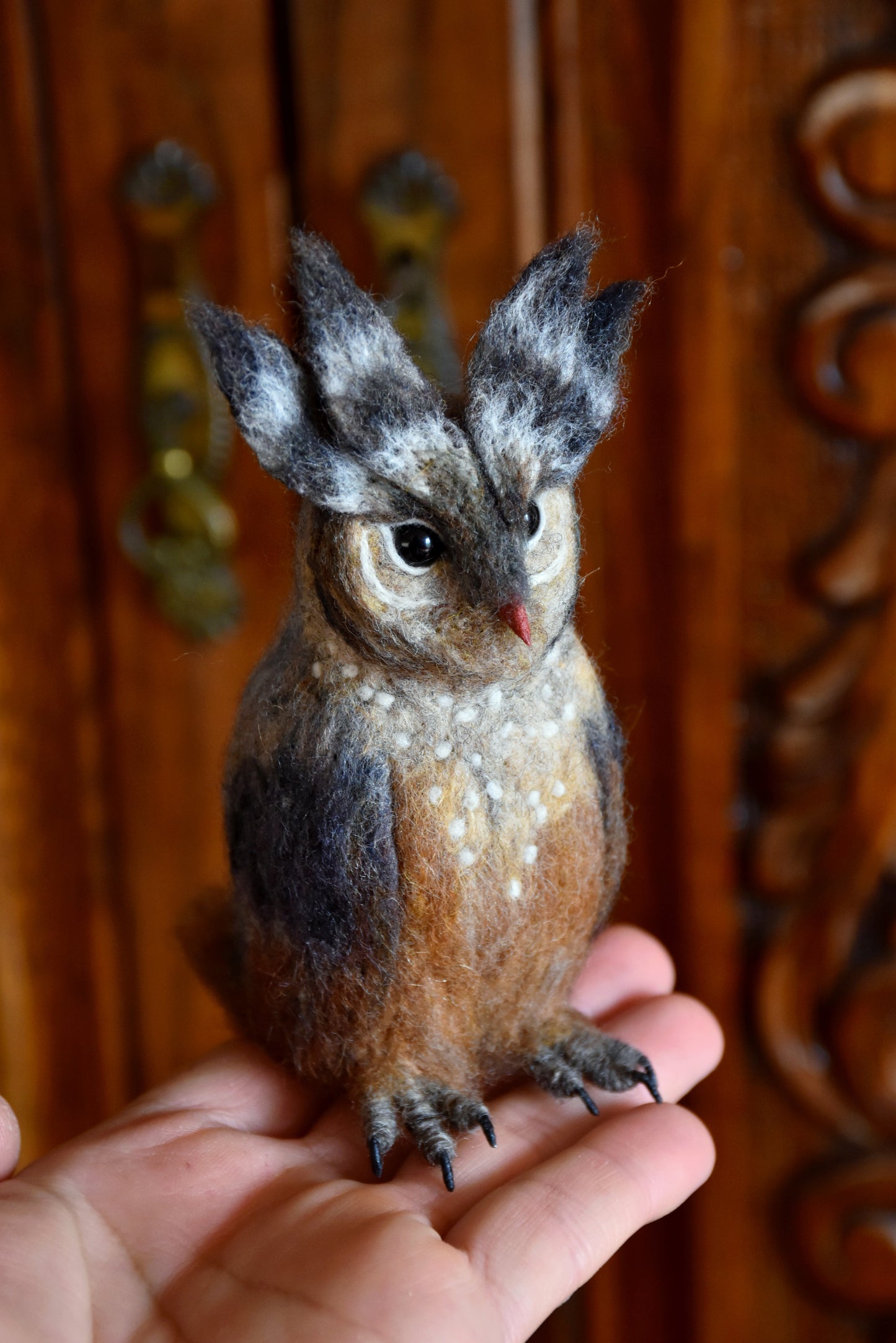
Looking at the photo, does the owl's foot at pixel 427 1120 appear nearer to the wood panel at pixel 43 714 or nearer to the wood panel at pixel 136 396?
the wood panel at pixel 136 396

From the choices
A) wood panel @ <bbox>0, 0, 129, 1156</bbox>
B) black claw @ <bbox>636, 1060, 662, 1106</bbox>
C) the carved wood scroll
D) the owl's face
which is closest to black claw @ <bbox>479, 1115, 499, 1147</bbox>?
black claw @ <bbox>636, 1060, 662, 1106</bbox>

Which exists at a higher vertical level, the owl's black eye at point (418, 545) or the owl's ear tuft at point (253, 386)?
the owl's ear tuft at point (253, 386)

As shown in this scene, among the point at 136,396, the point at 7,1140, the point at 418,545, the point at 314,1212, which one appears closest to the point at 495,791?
the point at 418,545

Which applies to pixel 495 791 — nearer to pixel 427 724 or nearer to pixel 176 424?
pixel 427 724

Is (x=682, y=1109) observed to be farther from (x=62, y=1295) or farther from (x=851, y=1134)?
(x=851, y=1134)

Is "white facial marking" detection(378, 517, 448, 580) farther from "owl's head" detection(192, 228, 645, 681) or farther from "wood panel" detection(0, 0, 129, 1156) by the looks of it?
"wood panel" detection(0, 0, 129, 1156)

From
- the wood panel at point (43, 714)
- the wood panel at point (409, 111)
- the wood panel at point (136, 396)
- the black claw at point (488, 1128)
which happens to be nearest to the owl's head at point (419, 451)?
the black claw at point (488, 1128)
